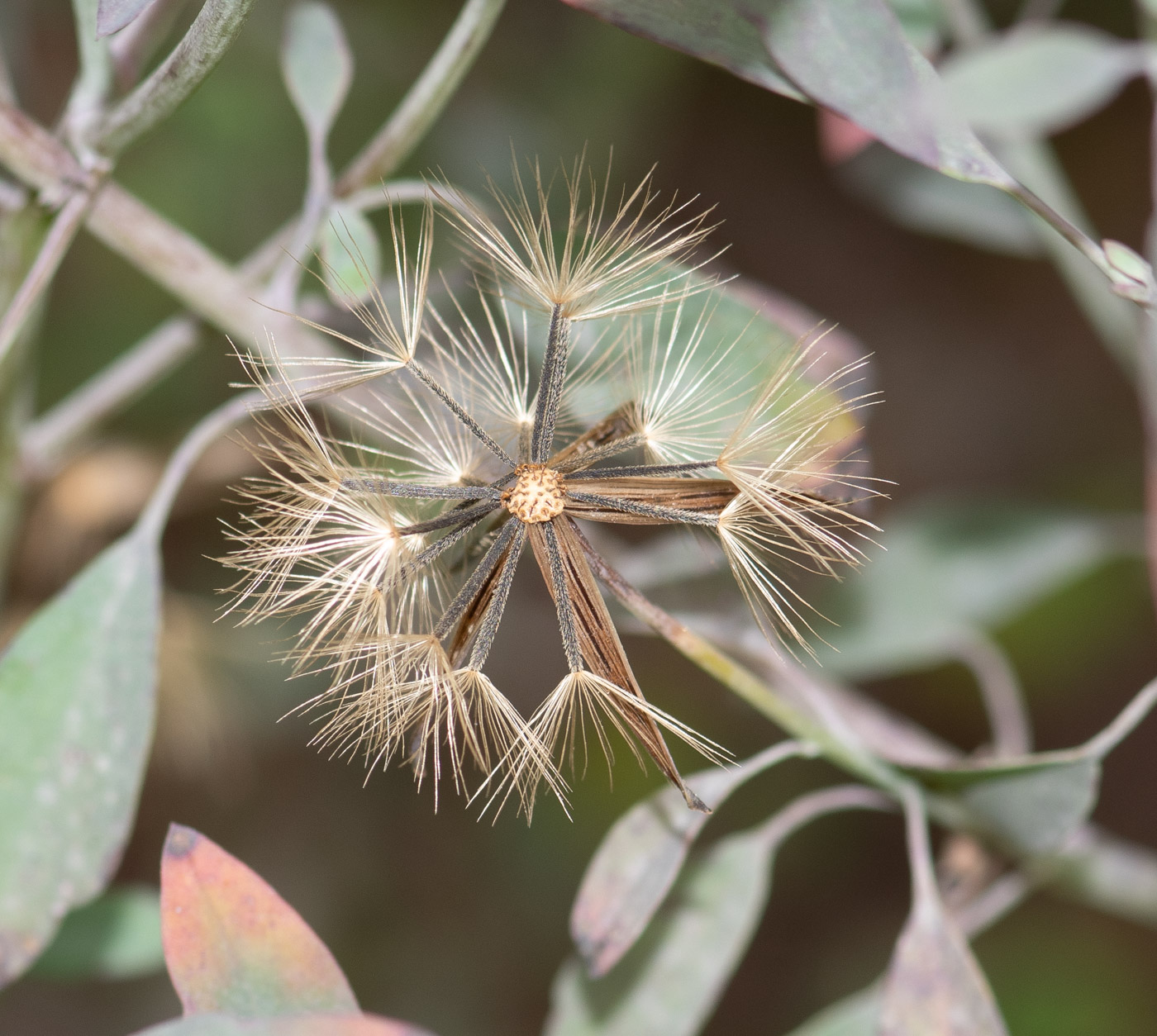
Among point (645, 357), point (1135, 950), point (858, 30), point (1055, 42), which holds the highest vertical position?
point (1055, 42)

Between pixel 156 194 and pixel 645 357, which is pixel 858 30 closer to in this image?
pixel 645 357

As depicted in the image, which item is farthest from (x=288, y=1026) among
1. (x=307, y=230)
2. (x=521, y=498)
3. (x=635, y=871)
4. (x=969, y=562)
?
(x=969, y=562)

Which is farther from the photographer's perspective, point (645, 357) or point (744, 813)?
point (744, 813)

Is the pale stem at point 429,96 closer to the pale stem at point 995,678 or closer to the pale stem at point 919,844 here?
the pale stem at point 919,844

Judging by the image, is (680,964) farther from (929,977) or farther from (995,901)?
(995,901)

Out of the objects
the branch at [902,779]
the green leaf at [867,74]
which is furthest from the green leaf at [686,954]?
the green leaf at [867,74]

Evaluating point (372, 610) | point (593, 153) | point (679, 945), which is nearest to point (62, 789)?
point (372, 610)

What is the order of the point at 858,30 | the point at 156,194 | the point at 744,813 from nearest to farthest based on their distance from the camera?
1. the point at 858,30
2. the point at 156,194
3. the point at 744,813
